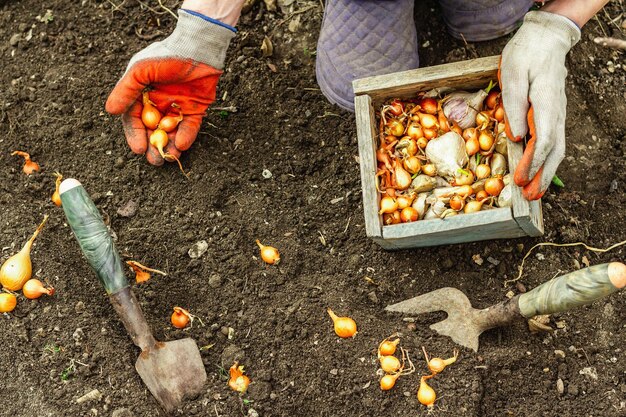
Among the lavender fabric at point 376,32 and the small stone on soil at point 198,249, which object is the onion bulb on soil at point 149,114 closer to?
the small stone on soil at point 198,249

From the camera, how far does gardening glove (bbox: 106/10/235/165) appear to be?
7.50 ft

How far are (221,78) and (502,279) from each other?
47.0 inches

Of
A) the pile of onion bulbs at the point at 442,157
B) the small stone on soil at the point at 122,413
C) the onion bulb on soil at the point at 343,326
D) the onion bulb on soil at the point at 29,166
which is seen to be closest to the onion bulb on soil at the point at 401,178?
the pile of onion bulbs at the point at 442,157

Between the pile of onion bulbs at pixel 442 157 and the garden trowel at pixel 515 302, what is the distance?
0.28 metres

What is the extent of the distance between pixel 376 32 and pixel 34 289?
4.50 ft

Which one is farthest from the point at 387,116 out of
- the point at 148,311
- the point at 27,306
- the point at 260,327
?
the point at 27,306

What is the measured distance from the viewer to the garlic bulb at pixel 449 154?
2.12m

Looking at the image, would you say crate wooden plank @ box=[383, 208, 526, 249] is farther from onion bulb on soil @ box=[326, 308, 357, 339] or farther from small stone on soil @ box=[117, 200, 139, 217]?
small stone on soil @ box=[117, 200, 139, 217]

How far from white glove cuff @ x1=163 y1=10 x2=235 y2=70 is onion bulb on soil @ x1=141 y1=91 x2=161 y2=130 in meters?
0.20

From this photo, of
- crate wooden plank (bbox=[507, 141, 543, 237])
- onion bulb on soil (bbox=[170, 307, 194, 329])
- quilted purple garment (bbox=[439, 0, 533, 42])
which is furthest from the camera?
quilted purple garment (bbox=[439, 0, 533, 42])

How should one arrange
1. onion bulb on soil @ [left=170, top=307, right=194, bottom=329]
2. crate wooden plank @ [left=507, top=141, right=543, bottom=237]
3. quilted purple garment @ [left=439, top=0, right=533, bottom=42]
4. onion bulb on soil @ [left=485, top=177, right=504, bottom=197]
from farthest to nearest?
quilted purple garment @ [left=439, top=0, right=533, bottom=42], onion bulb on soil @ [left=170, top=307, right=194, bottom=329], onion bulb on soil @ [left=485, top=177, right=504, bottom=197], crate wooden plank @ [left=507, top=141, right=543, bottom=237]

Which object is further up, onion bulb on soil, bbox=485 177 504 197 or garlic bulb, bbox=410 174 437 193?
onion bulb on soil, bbox=485 177 504 197

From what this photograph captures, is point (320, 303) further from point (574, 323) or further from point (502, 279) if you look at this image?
point (574, 323)

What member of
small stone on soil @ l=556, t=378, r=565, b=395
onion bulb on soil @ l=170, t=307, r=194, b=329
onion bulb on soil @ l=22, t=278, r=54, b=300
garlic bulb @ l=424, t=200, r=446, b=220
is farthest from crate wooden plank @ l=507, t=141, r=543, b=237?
onion bulb on soil @ l=22, t=278, r=54, b=300
